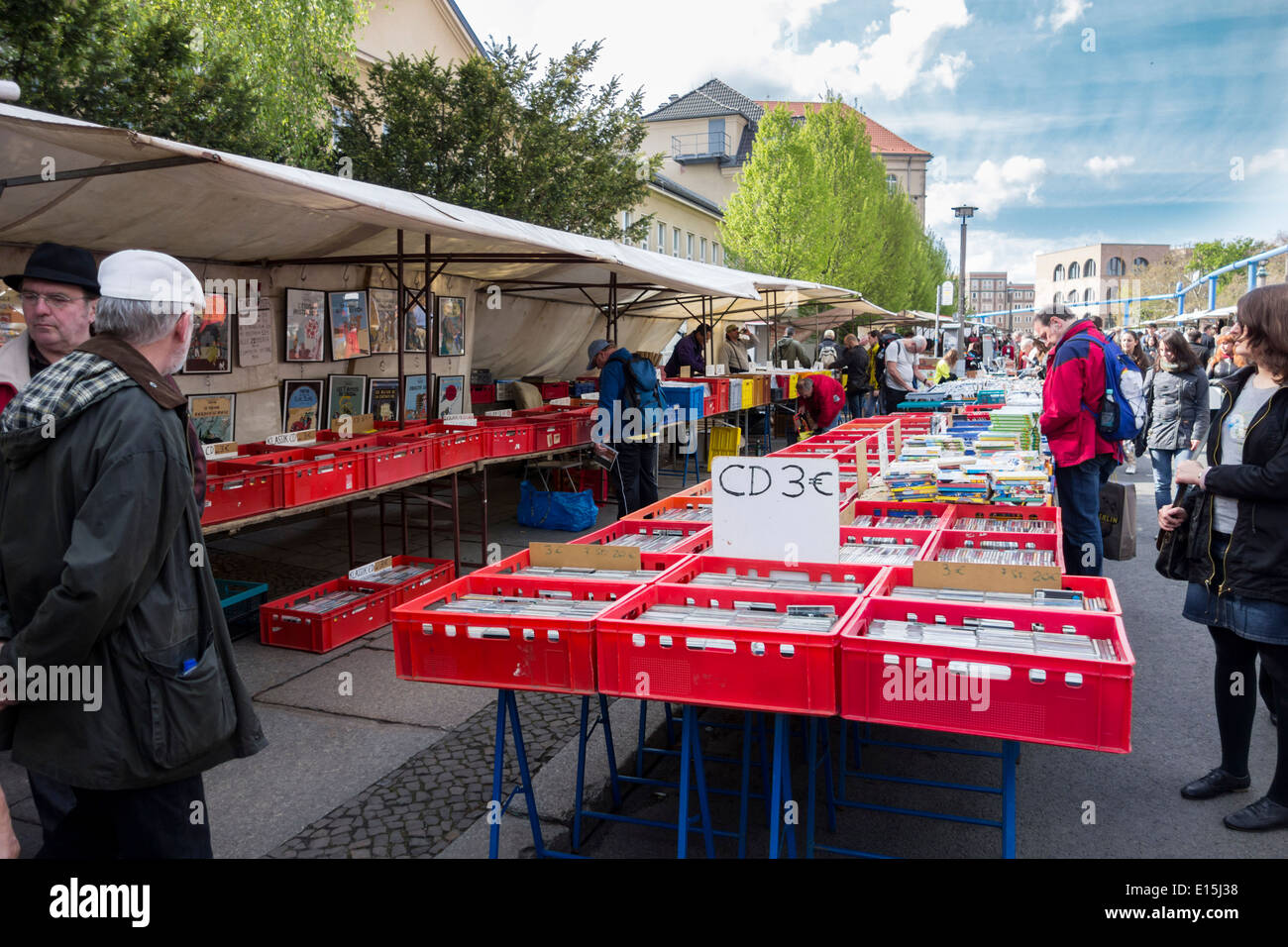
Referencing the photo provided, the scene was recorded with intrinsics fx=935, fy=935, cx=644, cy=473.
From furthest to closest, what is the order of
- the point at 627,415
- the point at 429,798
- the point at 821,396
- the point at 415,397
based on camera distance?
1. the point at 821,396
2. the point at 415,397
3. the point at 627,415
4. the point at 429,798

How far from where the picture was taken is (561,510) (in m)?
10.1

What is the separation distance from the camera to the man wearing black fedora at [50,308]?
3285 mm

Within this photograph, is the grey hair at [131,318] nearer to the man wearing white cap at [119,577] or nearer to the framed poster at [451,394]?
the man wearing white cap at [119,577]

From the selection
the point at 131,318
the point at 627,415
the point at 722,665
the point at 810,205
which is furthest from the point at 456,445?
the point at 810,205

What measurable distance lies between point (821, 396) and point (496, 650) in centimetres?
1118

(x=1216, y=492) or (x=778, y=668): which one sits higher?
(x=1216, y=492)

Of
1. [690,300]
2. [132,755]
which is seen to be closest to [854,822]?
[132,755]

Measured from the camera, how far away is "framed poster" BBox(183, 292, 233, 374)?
308 inches

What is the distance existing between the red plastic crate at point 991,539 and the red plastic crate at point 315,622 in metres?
3.93

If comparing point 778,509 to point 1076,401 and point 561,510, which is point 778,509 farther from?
point 561,510

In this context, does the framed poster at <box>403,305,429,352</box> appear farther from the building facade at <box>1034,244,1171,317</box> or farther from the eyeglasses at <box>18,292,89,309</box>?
the building facade at <box>1034,244,1171,317</box>
